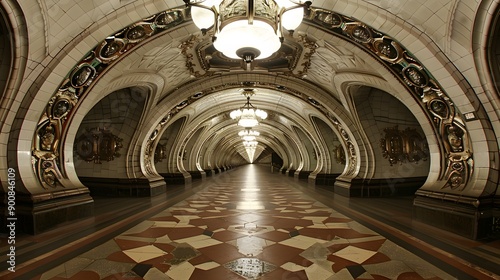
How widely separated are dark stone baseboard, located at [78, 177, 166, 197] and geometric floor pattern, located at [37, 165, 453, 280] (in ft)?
11.6

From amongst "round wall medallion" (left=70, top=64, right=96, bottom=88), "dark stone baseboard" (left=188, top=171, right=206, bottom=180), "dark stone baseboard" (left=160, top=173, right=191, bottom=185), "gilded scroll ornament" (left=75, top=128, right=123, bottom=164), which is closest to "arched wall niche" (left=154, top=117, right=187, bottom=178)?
"dark stone baseboard" (left=160, top=173, right=191, bottom=185)

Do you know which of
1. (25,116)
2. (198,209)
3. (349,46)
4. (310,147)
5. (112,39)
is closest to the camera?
(25,116)

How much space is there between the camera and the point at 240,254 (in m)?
3.03

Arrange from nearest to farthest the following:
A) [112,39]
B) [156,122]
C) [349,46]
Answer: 1. [112,39]
2. [349,46]
3. [156,122]

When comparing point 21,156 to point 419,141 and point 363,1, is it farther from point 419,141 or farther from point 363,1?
point 419,141

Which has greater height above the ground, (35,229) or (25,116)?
(25,116)

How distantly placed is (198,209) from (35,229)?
2.80 metres

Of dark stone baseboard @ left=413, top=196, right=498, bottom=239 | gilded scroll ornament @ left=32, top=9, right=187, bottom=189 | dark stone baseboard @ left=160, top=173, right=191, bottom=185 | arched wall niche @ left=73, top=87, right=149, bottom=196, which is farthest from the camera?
dark stone baseboard @ left=160, top=173, right=191, bottom=185

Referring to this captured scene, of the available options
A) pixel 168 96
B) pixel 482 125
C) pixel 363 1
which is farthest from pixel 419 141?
pixel 168 96

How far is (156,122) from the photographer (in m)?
8.66

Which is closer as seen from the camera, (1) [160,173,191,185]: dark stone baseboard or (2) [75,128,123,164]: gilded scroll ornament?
(2) [75,128,123,164]: gilded scroll ornament

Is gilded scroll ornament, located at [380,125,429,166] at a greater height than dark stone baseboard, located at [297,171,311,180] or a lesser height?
greater

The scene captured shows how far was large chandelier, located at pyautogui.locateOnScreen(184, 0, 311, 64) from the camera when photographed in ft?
9.48

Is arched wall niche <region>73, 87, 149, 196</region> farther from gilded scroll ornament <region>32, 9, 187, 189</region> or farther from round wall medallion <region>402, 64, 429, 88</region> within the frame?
round wall medallion <region>402, 64, 429, 88</region>
